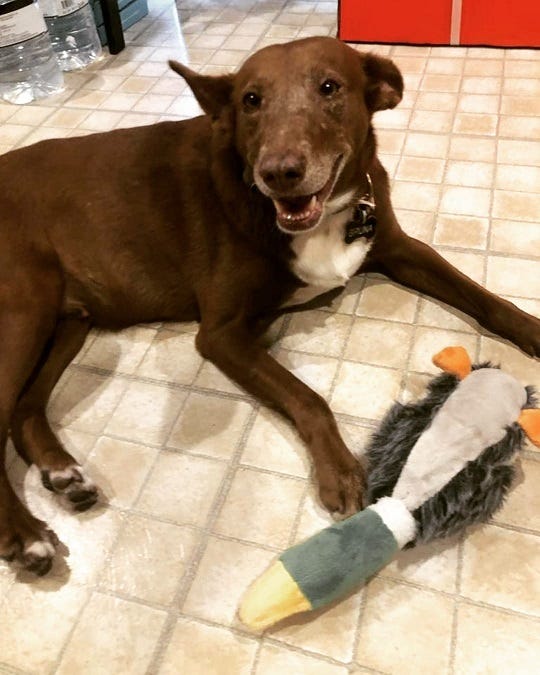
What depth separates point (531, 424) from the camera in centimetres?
128

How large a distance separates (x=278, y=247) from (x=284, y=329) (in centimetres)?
29

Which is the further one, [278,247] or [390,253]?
[390,253]

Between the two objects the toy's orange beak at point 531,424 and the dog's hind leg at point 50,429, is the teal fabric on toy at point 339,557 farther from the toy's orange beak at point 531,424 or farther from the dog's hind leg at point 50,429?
the dog's hind leg at point 50,429

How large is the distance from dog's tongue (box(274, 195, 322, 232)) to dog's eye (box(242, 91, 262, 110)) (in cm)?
22

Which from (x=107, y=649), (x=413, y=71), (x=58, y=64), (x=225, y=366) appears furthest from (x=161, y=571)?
(x=58, y=64)

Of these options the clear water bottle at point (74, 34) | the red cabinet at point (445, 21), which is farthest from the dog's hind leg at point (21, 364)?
the red cabinet at point (445, 21)

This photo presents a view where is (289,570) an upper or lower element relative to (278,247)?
lower

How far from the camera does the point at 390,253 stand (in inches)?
68.3

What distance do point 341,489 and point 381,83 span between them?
957 millimetres

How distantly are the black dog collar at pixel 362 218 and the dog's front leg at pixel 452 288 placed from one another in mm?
113

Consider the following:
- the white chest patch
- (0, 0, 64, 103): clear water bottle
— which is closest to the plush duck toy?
the white chest patch

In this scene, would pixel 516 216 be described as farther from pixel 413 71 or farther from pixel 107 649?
pixel 107 649

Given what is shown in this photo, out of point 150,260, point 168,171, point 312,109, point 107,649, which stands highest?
point 312,109

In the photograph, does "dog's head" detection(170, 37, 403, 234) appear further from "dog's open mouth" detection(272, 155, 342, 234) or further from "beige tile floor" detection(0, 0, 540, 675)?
"beige tile floor" detection(0, 0, 540, 675)
